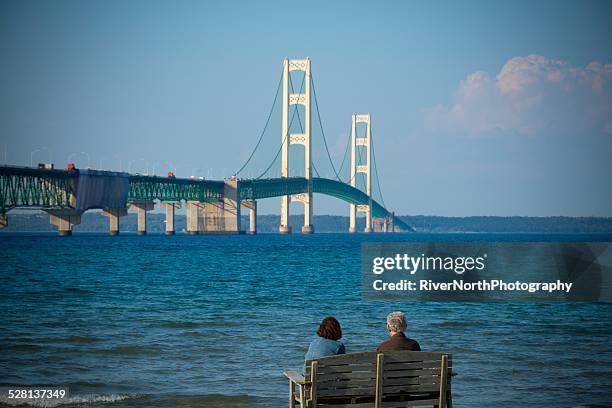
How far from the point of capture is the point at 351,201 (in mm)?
107125

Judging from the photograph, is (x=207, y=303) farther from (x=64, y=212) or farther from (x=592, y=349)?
(x=64, y=212)

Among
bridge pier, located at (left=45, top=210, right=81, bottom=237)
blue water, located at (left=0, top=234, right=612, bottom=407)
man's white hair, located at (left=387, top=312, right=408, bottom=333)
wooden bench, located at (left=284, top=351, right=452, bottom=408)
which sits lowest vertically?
blue water, located at (left=0, top=234, right=612, bottom=407)

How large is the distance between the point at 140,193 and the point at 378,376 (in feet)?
291

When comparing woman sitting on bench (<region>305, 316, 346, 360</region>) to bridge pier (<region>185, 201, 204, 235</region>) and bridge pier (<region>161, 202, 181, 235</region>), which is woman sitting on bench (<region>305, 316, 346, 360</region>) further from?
bridge pier (<region>161, 202, 181, 235</region>)

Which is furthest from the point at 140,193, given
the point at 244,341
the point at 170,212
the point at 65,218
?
the point at 244,341

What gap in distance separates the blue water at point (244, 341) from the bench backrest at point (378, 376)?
8.77ft

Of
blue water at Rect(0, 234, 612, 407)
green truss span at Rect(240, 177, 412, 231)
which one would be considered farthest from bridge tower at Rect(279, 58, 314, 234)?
blue water at Rect(0, 234, 612, 407)

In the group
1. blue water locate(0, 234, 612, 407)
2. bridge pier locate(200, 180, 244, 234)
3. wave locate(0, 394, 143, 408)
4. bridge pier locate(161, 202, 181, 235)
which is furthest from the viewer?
bridge pier locate(161, 202, 181, 235)

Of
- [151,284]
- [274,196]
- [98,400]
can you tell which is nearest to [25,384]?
[98,400]

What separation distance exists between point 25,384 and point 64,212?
78.5m

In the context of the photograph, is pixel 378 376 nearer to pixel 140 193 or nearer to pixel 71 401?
pixel 71 401

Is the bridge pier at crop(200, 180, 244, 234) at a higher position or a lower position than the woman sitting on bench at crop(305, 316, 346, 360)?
higher

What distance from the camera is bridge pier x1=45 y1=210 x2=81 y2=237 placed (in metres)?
87.0

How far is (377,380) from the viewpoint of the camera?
7082mm
